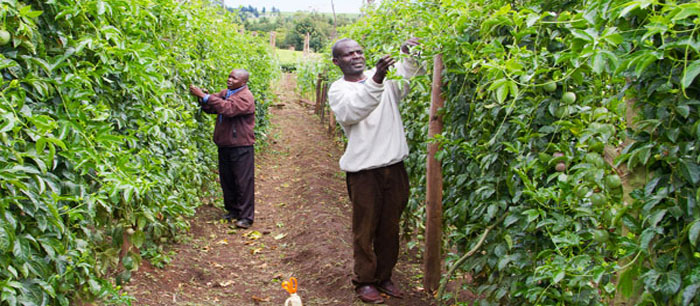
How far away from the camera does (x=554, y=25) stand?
2436 millimetres

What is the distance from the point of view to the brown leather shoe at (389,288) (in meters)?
4.05

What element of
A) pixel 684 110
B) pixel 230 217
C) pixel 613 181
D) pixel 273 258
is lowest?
pixel 230 217

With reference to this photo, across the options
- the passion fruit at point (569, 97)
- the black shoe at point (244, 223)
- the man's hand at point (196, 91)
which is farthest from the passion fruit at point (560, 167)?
the black shoe at point (244, 223)

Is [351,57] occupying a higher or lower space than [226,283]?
higher

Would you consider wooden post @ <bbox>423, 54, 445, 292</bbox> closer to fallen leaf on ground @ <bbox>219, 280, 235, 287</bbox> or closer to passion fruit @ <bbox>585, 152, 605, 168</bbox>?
fallen leaf on ground @ <bbox>219, 280, 235, 287</bbox>

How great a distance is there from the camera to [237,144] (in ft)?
20.5

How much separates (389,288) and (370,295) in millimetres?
195

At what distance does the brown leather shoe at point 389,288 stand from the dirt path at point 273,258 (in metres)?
0.07

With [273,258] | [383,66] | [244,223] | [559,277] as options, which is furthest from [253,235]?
[559,277]

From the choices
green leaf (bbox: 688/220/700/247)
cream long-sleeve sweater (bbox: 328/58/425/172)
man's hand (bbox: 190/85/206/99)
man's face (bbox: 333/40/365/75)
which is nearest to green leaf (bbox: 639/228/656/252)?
green leaf (bbox: 688/220/700/247)

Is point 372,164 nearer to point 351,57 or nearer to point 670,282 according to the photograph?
point 351,57

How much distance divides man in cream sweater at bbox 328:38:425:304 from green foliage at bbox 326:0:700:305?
0.39 m

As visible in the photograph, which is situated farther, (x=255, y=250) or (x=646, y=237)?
(x=255, y=250)

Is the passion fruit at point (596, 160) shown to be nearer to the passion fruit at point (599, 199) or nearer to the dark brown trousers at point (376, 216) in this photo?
the passion fruit at point (599, 199)
